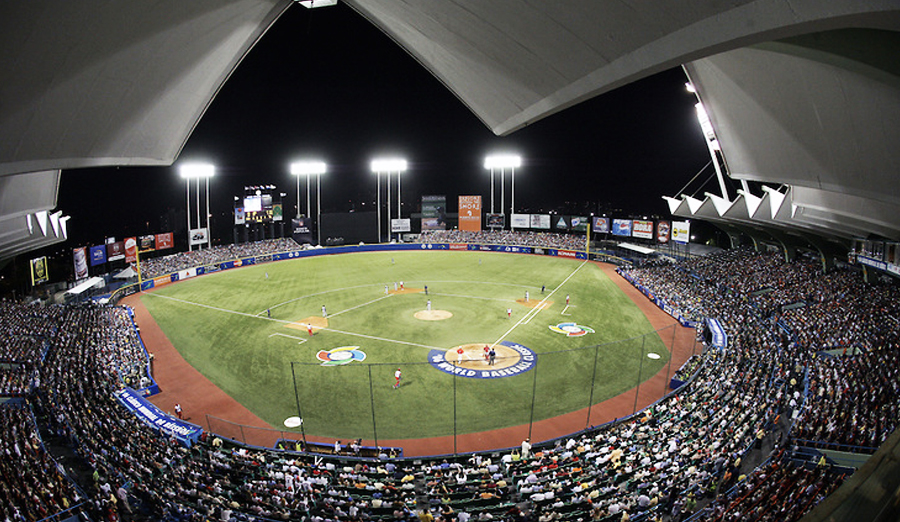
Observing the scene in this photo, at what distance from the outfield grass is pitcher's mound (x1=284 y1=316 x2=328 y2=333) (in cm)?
64

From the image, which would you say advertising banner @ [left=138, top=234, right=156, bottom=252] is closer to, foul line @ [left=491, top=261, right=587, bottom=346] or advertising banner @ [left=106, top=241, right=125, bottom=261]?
advertising banner @ [left=106, top=241, right=125, bottom=261]

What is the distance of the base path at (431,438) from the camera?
19344 millimetres

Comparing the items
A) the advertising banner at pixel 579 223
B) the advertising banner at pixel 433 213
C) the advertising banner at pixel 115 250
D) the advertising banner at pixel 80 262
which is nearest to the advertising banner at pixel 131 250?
the advertising banner at pixel 115 250

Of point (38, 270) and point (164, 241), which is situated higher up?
point (164, 241)

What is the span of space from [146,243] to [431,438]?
153 feet

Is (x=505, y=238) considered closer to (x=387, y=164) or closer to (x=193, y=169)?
(x=387, y=164)

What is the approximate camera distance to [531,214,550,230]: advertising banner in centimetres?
6888

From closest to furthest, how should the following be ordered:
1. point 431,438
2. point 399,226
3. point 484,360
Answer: point 431,438
point 484,360
point 399,226

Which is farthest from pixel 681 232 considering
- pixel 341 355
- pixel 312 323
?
pixel 341 355

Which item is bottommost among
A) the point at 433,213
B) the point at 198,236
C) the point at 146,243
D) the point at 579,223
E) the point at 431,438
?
the point at 431,438

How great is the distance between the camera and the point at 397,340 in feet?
101

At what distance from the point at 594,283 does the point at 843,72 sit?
37.7m

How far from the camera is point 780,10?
14.7 ft

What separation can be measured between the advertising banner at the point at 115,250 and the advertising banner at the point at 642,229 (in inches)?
2283
